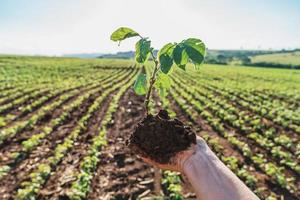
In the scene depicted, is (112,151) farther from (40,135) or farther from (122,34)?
(122,34)

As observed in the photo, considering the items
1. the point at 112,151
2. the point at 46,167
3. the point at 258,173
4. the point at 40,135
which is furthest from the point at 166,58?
the point at 40,135

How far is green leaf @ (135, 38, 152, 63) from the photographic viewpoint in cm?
233

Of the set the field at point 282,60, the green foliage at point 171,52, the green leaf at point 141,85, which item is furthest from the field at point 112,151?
the field at point 282,60

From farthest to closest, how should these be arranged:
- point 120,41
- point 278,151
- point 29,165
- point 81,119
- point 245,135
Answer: point 81,119, point 245,135, point 278,151, point 29,165, point 120,41

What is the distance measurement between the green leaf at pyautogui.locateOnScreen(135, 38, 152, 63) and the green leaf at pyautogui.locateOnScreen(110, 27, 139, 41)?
0.09m

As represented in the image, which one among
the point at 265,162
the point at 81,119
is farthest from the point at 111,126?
the point at 265,162

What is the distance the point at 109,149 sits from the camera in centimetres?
884

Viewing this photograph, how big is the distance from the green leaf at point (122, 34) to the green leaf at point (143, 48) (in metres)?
0.09

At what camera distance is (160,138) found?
2.55 metres

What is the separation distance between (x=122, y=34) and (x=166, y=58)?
0.40 metres

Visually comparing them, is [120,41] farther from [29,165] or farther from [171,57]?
[29,165]

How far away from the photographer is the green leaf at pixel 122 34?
2455mm

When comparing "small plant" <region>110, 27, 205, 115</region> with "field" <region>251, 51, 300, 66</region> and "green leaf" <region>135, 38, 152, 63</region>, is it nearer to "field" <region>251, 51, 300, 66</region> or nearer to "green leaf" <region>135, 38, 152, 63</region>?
"green leaf" <region>135, 38, 152, 63</region>

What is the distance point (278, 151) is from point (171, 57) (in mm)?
7586
